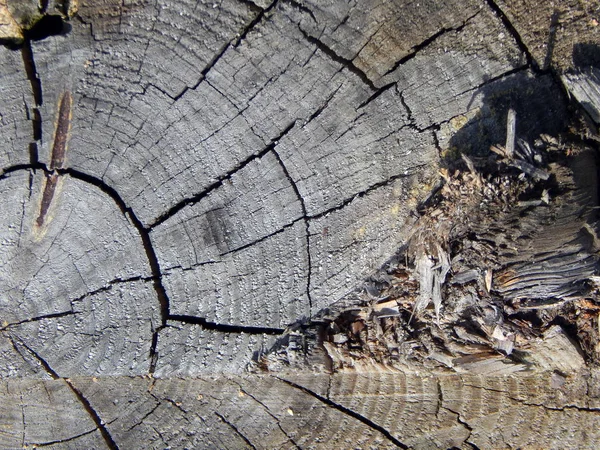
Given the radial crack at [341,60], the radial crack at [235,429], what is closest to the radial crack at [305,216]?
the radial crack at [341,60]

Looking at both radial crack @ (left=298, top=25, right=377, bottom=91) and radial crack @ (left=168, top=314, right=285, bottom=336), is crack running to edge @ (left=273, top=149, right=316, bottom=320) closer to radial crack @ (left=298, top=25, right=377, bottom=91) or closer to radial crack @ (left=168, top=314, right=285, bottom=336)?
radial crack @ (left=168, top=314, right=285, bottom=336)

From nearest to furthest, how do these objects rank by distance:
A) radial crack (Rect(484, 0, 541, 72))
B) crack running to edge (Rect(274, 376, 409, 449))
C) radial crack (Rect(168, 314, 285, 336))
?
radial crack (Rect(484, 0, 541, 72))
radial crack (Rect(168, 314, 285, 336))
crack running to edge (Rect(274, 376, 409, 449))

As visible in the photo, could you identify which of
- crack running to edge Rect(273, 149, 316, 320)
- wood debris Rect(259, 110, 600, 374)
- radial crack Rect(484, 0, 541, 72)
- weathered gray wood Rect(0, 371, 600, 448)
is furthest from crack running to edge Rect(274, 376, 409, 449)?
radial crack Rect(484, 0, 541, 72)

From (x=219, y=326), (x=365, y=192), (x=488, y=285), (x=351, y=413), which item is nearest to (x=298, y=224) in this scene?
(x=365, y=192)

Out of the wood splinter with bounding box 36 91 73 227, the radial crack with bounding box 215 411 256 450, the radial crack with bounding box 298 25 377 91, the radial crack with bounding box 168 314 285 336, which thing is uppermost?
the radial crack with bounding box 298 25 377 91

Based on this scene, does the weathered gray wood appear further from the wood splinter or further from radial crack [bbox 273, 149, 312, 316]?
the wood splinter

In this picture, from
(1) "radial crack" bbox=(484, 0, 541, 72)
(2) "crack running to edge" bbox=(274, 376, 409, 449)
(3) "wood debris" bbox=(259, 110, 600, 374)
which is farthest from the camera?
(2) "crack running to edge" bbox=(274, 376, 409, 449)

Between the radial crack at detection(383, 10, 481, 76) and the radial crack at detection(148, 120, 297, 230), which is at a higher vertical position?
the radial crack at detection(383, 10, 481, 76)

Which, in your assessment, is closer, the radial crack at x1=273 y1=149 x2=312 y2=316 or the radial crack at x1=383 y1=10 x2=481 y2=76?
the radial crack at x1=383 y1=10 x2=481 y2=76

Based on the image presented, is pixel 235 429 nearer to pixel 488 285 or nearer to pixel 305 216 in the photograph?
pixel 305 216

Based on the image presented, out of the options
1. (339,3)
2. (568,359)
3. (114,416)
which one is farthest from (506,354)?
(114,416)
